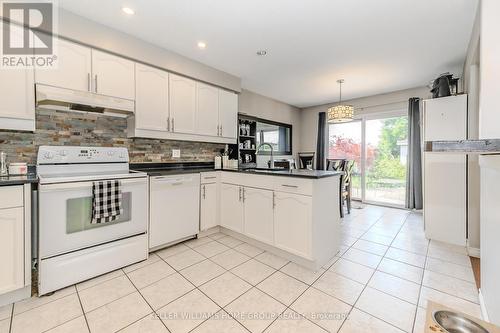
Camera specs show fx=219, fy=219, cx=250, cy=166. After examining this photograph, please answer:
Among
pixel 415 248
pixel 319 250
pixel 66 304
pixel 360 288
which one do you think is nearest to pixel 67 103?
pixel 66 304

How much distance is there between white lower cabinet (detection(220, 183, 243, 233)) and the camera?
2877 millimetres

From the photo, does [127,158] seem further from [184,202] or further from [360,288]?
[360,288]

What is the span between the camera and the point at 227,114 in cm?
360

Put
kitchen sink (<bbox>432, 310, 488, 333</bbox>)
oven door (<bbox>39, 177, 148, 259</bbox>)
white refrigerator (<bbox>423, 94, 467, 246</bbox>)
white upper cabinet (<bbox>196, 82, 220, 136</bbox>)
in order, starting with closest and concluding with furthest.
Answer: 1. kitchen sink (<bbox>432, 310, 488, 333</bbox>)
2. oven door (<bbox>39, 177, 148, 259</bbox>)
3. white refrigerator (<bbox>423, 94, 467, 246</bbox>)
4. white upper cabinet (<bbox>196, 82, 220, 136</bbox>)

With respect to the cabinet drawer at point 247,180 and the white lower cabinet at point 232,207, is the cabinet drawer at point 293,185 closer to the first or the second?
the cabinet drawer at point 247,180

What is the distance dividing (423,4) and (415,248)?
2.61m

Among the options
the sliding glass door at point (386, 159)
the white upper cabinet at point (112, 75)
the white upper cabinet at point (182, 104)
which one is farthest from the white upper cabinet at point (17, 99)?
the sliding glass door at point (386, 159)

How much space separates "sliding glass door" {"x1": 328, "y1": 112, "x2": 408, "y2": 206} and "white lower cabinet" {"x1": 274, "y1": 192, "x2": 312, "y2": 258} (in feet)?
11.7

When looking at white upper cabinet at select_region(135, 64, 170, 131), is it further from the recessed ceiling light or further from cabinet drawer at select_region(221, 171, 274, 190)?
cabinet drawer at select_region(221, 171, 274, 190)

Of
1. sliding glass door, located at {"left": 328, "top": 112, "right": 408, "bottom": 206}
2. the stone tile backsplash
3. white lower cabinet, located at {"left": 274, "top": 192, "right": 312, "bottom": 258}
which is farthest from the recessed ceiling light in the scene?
sliding glass door, located at {"left": 328, "top": 112, "right": 408, "bottom": 206}

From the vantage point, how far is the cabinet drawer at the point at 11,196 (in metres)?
1.59

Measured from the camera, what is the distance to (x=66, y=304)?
167cm

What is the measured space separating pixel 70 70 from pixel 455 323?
10.7 feet

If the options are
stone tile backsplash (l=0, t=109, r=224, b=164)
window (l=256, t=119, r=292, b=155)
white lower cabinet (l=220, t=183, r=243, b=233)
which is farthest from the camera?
window (l=256, t=119, r=292, b=155)
